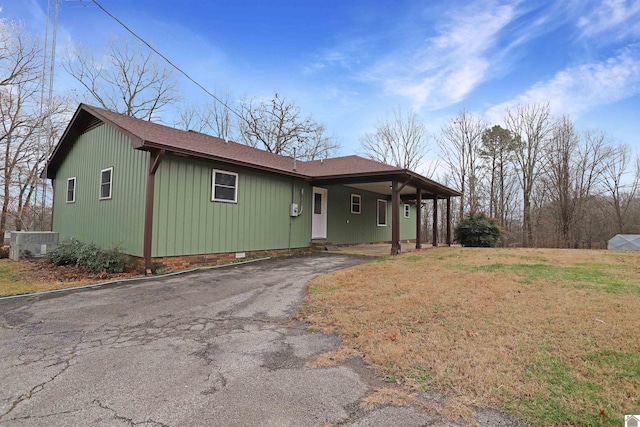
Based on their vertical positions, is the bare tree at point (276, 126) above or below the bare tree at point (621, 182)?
above

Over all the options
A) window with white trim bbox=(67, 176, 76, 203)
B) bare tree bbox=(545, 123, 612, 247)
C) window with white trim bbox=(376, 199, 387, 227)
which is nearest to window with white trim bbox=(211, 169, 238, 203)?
window with white trim bbox=(67, 176, 76, 203)

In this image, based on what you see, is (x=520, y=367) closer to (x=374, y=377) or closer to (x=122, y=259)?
(x=374, y=377)

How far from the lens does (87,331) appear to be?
364cm

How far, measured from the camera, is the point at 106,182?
8.80 metres

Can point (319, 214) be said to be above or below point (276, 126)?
below

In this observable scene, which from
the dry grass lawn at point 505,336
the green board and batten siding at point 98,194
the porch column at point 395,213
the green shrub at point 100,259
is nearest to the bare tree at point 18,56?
the green board and batten siding at point 98,194

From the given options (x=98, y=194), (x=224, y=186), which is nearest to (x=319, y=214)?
(x=224, y=186)

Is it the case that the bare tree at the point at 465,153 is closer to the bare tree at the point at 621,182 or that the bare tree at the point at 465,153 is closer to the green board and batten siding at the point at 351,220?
the bare tree at the point at 621,182

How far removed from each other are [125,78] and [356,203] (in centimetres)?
1694

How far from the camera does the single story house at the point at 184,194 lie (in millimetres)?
7359

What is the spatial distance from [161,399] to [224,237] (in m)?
6.59

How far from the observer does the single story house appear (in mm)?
7359

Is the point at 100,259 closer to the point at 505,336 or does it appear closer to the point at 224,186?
the point at 224,186

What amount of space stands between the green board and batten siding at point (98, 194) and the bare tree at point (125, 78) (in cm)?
1047
